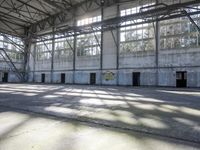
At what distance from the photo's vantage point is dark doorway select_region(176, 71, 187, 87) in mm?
18672

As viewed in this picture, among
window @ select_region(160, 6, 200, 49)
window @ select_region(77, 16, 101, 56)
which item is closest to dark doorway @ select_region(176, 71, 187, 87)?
window @ select_region(160, 6, 200, 49)

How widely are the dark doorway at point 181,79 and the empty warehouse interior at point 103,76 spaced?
0.09 meters

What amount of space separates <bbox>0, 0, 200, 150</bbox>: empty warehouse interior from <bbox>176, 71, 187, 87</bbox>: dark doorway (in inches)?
3.6

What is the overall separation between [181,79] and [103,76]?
8805mm

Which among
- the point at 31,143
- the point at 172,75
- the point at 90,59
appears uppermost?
the point at 90,59

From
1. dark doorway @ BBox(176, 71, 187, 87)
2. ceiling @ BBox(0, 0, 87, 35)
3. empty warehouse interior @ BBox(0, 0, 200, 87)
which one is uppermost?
ceiling @ BBox(0, 0, 87, 35)

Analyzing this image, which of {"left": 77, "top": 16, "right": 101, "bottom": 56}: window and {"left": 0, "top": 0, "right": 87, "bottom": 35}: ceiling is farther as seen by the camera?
{"left": 77, "top": 16, "right": 101, "bottom": 56}: window

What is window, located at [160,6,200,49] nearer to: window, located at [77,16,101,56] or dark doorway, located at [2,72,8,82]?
window, located at [77,16,101,56]

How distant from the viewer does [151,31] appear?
2034 cm

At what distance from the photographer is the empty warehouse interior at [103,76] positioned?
325 centimetres

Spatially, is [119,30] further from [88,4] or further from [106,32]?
[88,4]

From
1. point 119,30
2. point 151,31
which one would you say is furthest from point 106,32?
point 151,31

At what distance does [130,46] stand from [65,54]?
34.2 feet

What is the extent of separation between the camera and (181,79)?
18828mm
